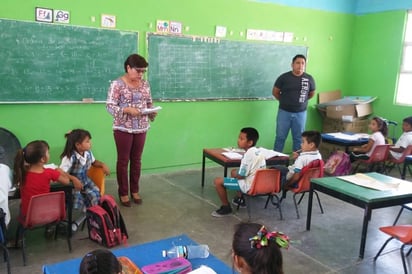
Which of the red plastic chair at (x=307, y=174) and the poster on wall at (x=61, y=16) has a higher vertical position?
the poster on wall at (x=61, y=16)

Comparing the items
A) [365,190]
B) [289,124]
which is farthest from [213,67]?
[365,190]

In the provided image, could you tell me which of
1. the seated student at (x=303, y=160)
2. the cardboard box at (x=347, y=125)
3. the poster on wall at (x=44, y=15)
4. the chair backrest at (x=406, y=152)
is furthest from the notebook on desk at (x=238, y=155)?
the cardboard box at (x=347, y=125)

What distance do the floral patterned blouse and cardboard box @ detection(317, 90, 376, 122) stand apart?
12.5 ft

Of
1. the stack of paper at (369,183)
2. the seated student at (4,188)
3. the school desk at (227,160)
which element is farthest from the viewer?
the school desk at (227,160)

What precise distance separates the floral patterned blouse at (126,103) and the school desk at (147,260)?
204cm

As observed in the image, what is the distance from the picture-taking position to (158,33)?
4.98 m

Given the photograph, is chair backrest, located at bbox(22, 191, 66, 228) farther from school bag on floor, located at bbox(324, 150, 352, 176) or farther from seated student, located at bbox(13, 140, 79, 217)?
school bag on floor, located at bbox(324, 150, 352, 176)

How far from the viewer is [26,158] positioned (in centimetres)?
278

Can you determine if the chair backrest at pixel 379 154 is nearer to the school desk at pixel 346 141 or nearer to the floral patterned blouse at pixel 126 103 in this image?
the school desk at pixel 346 141

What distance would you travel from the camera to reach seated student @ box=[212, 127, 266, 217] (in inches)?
142

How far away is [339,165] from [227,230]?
2.52 m

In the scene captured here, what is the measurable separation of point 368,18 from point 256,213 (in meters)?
4.69

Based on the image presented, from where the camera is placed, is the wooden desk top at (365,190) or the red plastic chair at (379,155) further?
the red plastic chair at (379,155)

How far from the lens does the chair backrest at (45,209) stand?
105 inches
